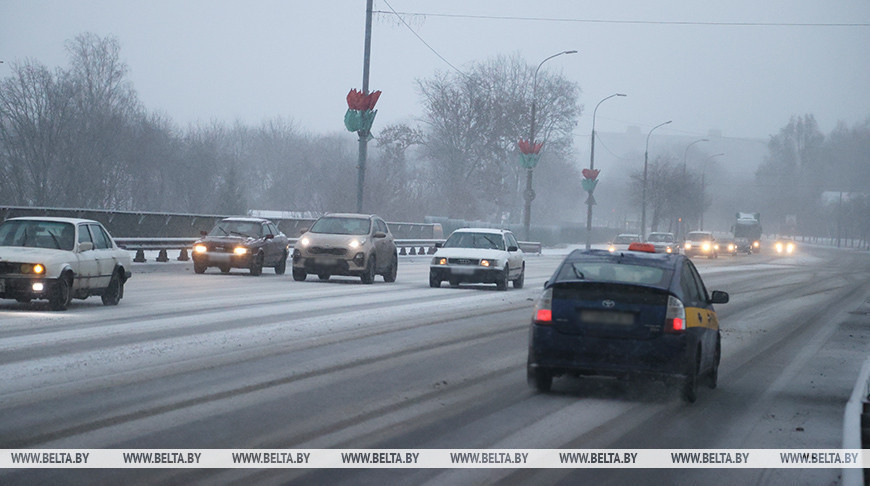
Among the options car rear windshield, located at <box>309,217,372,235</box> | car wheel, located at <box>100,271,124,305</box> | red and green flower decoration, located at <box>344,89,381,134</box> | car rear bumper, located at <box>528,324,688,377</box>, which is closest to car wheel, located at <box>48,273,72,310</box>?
car wheel, located at <box>100,271,124,305</box>

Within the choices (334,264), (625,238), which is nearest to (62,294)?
(334,264)

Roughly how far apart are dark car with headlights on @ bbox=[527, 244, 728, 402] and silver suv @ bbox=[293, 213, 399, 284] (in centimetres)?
1719

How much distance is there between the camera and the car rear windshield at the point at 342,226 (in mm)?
28422

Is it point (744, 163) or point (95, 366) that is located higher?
point (744, 163)

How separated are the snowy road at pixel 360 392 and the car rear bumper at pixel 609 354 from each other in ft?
1.10

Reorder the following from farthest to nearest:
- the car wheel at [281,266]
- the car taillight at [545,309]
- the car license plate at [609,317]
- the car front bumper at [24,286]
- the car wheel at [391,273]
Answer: the car wheel at [281,266] → the car wheel at [391,273] → the car front bumper at [24,286] → the car taillight at [545,309] → the car license plate at [609,317]

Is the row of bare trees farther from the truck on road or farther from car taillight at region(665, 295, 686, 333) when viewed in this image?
car taillight at region(665, 295, 686, 333)

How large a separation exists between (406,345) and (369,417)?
5.46m

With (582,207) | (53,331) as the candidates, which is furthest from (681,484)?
(582,207)

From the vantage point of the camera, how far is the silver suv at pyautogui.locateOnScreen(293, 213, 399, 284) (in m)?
27.5

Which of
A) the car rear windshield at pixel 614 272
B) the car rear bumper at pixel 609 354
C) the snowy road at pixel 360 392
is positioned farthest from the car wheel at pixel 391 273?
the car rear bumper at pixel 609 354

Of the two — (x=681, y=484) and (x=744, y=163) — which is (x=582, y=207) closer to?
(x=744, y=163)

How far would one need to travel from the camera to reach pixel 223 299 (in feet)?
69.1

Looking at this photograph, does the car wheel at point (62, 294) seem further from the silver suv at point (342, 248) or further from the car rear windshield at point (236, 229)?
the car rear windshield at point (236, 229)
